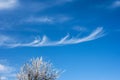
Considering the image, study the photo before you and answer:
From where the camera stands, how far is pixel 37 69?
6281 cm

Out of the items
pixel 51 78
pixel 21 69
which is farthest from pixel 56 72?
pixel 21 69

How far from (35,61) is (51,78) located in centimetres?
381

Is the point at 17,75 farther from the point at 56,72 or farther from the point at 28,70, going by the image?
the point at 56,72

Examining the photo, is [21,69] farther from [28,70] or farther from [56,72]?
[56,72]

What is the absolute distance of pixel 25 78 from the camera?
207 feet

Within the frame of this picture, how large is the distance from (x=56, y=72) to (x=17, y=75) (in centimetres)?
638

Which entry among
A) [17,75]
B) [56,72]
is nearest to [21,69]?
[17,75]

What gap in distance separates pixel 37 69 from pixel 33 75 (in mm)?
1145

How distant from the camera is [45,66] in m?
64.0

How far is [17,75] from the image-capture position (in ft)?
211

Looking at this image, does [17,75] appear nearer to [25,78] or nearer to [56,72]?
[25,78]

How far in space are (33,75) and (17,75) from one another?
3225 millimetres

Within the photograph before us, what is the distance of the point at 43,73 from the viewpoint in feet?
206

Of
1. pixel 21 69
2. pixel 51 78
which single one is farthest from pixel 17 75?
pixel 51 78
